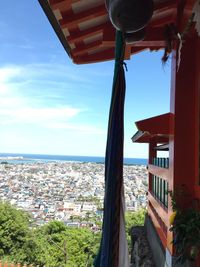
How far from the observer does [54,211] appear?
2659cm

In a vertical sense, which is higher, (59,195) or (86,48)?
(86,48)

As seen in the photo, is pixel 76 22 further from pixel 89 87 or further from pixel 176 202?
pixel 89 87

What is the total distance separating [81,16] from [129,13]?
1.53 metres

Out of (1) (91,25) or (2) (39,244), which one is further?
(2) (39,244)

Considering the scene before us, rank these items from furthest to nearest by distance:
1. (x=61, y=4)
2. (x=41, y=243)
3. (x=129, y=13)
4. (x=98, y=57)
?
(x=41, y=243), (x=98, y=57), (x=61, y=4), (x=129, y=13)

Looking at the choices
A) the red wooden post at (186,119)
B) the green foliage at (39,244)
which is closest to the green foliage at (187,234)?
the red wooden post at (186,119)

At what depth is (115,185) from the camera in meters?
1.44

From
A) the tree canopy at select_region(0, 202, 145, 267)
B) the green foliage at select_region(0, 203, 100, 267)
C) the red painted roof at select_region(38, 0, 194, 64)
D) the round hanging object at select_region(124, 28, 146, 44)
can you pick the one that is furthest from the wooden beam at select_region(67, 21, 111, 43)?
the green foliage at select_region(0, 203, 100, 267)

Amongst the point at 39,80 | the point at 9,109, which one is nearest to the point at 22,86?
the point at 39,80

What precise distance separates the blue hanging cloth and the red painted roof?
2.65 ft

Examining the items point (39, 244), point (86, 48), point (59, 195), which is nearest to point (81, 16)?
point (86, 48)

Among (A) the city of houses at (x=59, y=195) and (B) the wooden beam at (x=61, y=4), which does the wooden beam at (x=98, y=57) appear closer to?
(B) the wooden beam at (x=61, y=4)

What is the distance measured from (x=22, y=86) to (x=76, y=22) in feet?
106

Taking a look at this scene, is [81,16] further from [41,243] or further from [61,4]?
[41,243]
